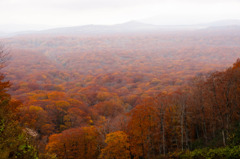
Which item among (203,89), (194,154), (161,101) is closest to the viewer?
(194,154)

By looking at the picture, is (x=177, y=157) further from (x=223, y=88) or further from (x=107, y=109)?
(x=107, y=109)

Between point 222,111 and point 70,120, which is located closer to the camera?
point 222,111

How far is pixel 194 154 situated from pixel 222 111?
31.3 ft

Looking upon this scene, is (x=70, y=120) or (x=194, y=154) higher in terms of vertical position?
(x=194, y=154)

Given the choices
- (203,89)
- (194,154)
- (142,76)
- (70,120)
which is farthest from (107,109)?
(142,76)

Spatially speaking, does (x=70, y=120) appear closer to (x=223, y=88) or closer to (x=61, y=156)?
(x=61, y=156)

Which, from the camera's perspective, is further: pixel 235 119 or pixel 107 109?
pixel 107 109

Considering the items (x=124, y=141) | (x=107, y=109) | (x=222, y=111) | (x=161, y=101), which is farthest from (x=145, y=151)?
(x=107, y=109)

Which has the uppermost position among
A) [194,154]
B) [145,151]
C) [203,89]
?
[203,89]

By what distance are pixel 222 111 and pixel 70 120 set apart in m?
40.6

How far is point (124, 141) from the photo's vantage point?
1089 inches

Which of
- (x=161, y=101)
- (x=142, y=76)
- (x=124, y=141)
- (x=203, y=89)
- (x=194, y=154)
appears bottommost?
(x=142, y=76)

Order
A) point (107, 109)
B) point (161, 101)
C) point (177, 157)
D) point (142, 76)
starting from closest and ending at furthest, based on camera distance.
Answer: point (177, 157) < point (161, 101) < point (107, 109) < point (142, 76)

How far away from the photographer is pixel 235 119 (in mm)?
26797
